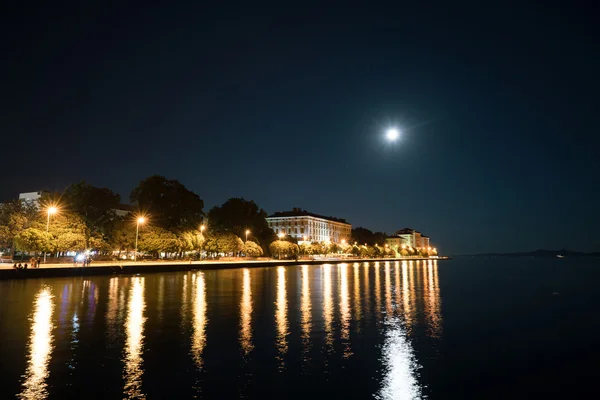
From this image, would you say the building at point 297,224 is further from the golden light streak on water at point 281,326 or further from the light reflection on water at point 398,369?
the light reflection on water at point 398,369

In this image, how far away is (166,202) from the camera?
3278 inches

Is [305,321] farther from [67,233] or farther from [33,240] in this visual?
[67,233]

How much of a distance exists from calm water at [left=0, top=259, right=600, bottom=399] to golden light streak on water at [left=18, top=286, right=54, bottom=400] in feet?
0.16

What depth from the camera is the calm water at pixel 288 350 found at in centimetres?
1068

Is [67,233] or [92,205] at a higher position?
[92,205]

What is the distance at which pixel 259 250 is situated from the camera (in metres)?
107

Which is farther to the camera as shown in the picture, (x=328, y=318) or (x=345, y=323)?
(x=328, y=318)

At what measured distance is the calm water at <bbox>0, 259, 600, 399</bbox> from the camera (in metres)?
10.7

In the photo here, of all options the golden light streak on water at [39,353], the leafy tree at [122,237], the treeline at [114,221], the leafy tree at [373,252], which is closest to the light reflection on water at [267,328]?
the golden light streak on water at [39,353]

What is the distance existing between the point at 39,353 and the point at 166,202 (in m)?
72.2

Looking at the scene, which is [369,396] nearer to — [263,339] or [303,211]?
[263,339]

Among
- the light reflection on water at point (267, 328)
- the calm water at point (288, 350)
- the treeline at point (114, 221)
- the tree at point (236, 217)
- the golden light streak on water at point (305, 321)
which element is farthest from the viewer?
the tree at point (236, 217)

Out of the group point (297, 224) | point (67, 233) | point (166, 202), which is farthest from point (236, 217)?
point (297, 224)

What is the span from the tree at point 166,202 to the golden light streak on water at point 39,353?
195 ft
